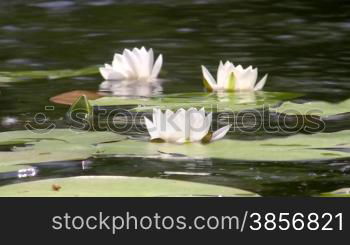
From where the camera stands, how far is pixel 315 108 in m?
2.41

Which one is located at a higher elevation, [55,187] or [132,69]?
[132,69]

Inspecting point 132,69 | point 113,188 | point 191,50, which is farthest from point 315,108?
point 191,50

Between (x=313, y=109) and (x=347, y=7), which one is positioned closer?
(x=313, y=109)

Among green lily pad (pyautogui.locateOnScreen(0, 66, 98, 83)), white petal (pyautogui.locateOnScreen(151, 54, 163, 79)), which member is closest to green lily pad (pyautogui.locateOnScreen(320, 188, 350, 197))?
white petal (pyautogui.locateOnScreen(151, 54, 163, 79))

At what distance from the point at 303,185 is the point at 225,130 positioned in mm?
323

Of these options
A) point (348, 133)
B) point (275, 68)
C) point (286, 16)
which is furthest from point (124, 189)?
point (286, 16)

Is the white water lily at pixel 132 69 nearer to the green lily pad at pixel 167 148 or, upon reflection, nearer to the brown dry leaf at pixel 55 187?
the green lily pad at pixel 167 148

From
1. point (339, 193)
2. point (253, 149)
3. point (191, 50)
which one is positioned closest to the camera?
point (339, 193)

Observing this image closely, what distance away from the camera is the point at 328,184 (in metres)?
1.83

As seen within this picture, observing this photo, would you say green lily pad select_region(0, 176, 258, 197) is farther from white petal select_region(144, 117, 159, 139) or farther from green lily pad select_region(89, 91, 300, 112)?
green lily pad select_region(89, 91, 300, 112)

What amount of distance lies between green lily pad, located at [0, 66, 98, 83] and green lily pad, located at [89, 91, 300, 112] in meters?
0.36

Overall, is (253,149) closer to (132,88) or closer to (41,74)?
(132,88)

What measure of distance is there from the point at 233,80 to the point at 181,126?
2.01 ft

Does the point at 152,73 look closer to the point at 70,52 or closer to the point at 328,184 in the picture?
the point at 70,52
